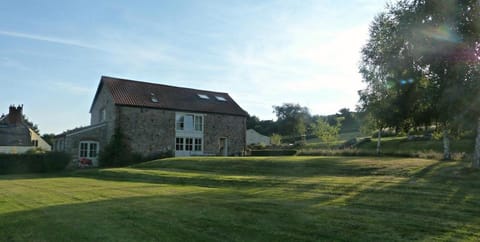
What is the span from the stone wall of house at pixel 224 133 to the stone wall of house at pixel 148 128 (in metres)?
3.45

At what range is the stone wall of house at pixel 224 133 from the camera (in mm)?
35875

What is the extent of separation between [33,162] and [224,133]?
16.3m

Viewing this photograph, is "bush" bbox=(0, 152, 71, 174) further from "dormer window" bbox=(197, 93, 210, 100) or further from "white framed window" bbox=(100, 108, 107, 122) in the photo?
"dormer window" bbox=(197, 93, 210, 100)

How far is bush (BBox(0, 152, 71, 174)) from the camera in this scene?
82.7ft

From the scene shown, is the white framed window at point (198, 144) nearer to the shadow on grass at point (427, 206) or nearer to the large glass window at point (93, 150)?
the large glass window at point (93, 150)

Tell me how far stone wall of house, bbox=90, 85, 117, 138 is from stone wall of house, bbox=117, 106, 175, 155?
0.89m

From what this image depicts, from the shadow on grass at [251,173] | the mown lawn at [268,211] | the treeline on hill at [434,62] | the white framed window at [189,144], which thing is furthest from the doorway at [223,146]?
the mown lawn at [268,211]

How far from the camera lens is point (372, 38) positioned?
63.4ft

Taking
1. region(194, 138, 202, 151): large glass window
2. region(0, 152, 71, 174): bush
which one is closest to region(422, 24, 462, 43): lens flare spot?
region(0, 152, 71, 174): bush

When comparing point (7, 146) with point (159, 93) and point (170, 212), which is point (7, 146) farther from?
point (170, 212)

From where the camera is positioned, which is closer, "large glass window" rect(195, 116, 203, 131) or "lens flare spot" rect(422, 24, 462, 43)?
"lens flare spot" rect(422, 24, 462, 43)

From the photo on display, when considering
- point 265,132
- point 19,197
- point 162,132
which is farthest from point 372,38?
point 265,132

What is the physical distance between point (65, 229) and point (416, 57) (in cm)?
1267

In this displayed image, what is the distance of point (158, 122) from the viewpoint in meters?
33.1
